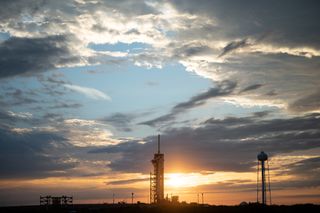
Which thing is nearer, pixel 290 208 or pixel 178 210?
pixel 178 210

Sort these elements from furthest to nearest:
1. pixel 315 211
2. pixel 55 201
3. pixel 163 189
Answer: pixel 163 189
pixel 55 201
pixel 315 211

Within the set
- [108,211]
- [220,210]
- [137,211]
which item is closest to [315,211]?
[220,210]

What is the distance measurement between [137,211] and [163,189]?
150 ft

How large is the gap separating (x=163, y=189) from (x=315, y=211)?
50.6 m

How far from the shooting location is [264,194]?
375 feet

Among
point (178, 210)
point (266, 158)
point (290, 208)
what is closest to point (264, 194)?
point (266, 158)

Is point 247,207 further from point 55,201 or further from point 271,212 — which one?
point 55,201

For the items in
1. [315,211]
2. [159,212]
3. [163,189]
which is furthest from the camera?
[163,189]

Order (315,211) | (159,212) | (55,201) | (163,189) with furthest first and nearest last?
(163,189) < (55,201) < (315,211) < (159,212)

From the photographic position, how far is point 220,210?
90438 mm

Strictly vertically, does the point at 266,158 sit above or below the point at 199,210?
above

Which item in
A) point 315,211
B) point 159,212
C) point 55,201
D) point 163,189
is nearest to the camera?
point 159,212

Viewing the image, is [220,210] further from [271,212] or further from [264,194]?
[264,194]

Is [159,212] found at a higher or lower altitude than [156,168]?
lower
